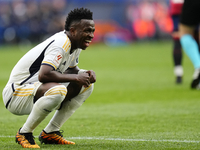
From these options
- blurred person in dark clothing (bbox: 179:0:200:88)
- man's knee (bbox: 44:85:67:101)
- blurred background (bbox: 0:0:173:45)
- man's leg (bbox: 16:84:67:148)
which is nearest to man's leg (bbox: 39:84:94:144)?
man's leg (bbox: 16:84:67:148)

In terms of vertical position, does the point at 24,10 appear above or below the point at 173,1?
below

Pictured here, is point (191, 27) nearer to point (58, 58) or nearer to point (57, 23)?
point (58, 58)

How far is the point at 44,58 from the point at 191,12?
432cm

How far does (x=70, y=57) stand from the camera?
3.89 meters

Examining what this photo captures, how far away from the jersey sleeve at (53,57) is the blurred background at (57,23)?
2212 cm

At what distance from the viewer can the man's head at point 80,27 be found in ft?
12.3

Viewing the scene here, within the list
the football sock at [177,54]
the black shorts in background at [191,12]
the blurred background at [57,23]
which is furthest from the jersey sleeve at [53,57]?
the blurred background at [57,23]

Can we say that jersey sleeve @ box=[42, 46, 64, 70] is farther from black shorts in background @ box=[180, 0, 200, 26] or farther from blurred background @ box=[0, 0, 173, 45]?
blurred background @ box=[0, 0, 173, 45]

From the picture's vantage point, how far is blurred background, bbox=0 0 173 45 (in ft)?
84.4

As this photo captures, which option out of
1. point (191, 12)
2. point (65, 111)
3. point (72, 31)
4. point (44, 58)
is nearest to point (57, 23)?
point (191, 12)

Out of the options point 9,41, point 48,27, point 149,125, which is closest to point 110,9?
point 48,27

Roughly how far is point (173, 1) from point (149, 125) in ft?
15.2

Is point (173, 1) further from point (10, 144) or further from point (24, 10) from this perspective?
point (24, 10)

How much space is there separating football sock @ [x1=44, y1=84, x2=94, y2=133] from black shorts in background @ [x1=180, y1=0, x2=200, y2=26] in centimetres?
375
